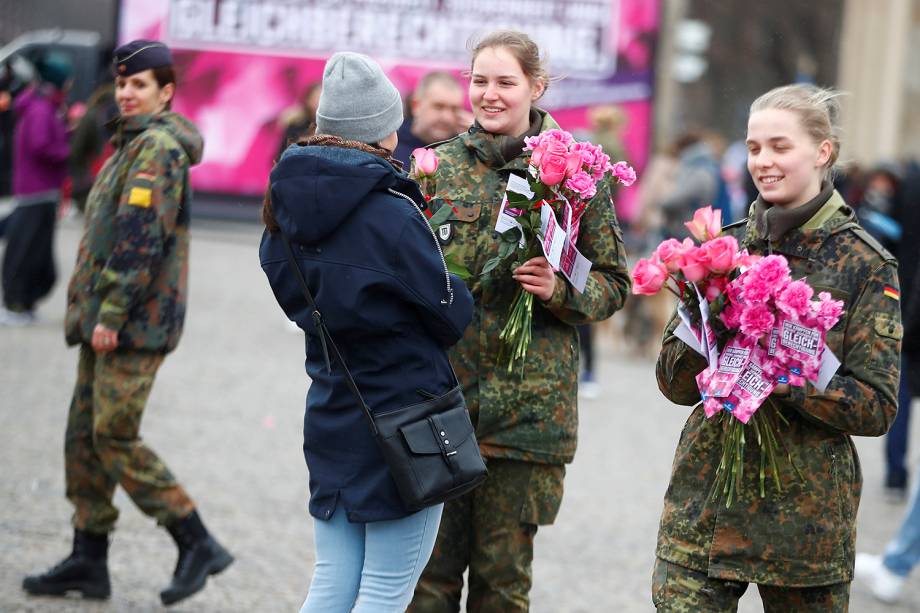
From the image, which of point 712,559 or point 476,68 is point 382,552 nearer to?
point 712,559

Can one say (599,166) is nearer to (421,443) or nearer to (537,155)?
(537,155)

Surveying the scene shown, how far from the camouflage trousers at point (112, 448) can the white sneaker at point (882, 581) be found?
325 cm

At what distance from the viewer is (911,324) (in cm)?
750

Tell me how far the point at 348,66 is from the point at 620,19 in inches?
671

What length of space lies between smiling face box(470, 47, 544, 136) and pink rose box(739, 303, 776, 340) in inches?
45.7

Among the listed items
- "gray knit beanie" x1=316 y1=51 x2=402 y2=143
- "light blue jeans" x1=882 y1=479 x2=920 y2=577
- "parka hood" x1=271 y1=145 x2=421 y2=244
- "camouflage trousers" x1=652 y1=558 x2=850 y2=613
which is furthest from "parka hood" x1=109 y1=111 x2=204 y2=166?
"light blue jeans" x1=882 y1=479 x2=920 y2=577

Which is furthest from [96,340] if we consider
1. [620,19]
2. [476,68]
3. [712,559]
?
[620,19]

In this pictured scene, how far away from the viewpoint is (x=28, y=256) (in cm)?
1197

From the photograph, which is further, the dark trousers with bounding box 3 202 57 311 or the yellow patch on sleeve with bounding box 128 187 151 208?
the dark trousers with bounding box 3 202 57 311

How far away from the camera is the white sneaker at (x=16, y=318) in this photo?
471 inches

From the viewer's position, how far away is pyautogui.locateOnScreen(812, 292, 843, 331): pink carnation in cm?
338

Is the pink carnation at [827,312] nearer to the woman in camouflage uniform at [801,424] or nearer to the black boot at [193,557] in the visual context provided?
the woman in camouflage uniform at [801,424]

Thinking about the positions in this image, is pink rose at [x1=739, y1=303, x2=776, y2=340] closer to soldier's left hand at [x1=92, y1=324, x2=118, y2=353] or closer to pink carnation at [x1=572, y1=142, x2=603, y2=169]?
pink carnation at [x1=572, y1=142, x2=603, y2=169]

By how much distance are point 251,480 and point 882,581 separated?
338 cm
